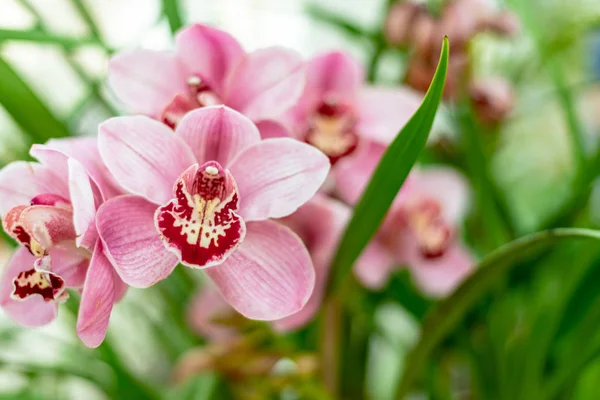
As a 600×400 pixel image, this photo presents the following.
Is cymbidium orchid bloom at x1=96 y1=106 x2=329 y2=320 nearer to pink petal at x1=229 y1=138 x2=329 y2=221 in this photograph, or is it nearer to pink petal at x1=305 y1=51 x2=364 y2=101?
pink petal at x1=229 y1=138 x2=329 y2=221

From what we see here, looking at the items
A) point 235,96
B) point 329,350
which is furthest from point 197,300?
point 235,96

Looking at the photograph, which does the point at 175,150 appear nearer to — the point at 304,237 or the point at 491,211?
the point at 304,237

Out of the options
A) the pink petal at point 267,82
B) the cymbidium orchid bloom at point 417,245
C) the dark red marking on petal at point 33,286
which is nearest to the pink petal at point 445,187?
the cymbidium orchid bloom at point 417,245

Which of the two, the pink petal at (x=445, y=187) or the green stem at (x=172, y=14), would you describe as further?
the pink petal at (x=445, y=187)

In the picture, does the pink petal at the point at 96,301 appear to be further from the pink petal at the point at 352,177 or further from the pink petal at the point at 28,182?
the pink petal at the point at 352,177

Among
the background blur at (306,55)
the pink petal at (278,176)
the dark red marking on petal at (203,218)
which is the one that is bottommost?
the background blur at (306,55)

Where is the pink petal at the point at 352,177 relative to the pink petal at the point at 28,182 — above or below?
below
